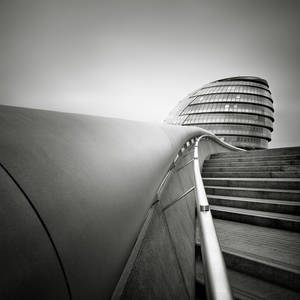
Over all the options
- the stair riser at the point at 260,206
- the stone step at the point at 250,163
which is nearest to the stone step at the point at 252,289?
the stair riser at the point at 260,206

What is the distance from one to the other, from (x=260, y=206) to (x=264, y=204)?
7 centimetres

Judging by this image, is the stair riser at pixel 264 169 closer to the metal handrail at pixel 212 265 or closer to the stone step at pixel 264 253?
the stone step at pixel 264 253

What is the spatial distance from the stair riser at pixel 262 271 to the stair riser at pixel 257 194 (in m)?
1.59

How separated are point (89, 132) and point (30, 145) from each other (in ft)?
1.26

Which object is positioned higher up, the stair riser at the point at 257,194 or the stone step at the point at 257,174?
the stone step at the point at 257,174

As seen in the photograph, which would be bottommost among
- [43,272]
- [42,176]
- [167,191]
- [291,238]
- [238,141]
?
[43,272]

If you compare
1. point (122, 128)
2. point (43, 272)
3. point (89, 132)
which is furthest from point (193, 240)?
point (43, 272)

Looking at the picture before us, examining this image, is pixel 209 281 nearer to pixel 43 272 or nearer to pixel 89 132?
pixel 43 272

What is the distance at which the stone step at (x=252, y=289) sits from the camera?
58.2 inches

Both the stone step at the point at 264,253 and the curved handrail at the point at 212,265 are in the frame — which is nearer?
the curved handrail at the point at 212,265

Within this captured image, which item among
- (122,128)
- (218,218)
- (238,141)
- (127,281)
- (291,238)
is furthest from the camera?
(238,141)

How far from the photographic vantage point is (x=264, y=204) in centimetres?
278

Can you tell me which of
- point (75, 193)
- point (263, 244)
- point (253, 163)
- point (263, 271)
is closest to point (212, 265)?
point (75, 193)

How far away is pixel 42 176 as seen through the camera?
2.27ft
